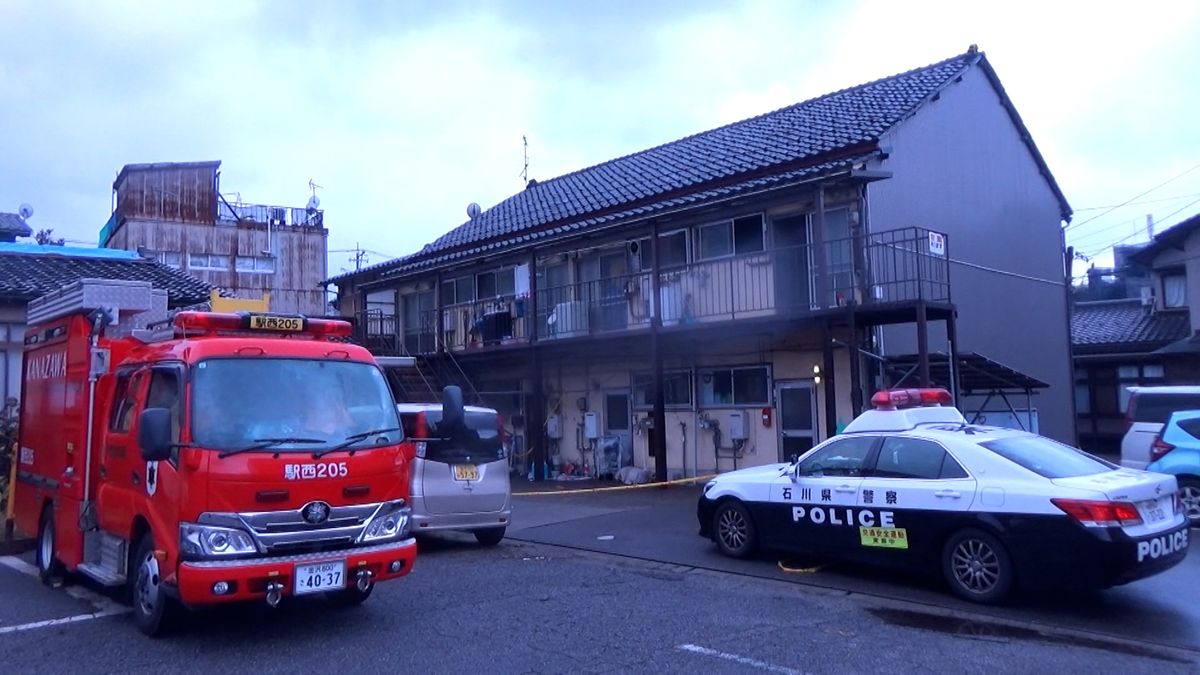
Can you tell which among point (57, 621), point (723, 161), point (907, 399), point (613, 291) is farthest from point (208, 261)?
point (907, 399)

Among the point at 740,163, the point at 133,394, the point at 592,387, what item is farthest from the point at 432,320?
the point at 133,394

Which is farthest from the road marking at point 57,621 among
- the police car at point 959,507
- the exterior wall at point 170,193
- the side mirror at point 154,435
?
the exterior wall at point 170,193

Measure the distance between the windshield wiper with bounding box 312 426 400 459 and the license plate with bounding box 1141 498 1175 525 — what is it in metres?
6.00

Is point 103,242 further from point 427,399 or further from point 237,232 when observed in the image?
point 427,399

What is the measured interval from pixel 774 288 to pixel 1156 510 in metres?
9.09

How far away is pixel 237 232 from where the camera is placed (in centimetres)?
4262

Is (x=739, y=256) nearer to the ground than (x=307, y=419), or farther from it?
farther from it

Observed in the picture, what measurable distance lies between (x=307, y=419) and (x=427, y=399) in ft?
47.8

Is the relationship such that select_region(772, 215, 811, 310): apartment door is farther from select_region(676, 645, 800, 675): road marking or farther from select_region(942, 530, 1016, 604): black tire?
select_region(676, 645, 800, 675): road marking

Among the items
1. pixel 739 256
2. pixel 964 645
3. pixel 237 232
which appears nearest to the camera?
pixel 964 645

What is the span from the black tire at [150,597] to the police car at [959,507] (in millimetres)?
5671

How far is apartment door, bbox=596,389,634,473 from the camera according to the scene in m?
19.9

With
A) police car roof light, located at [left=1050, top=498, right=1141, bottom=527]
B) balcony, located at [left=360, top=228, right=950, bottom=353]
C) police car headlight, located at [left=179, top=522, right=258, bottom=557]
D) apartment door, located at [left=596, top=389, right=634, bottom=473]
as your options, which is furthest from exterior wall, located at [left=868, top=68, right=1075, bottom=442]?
police car headlight, located at [left=179, top=522, right=258, bottom=557]

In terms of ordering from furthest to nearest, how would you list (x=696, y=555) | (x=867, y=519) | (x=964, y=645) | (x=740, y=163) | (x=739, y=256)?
1. (x=740, y=163)
2. (x=739, y=256)
3. (x=696, y=555)
4. (x=867, y=519)
5. (x=964, y=645)
